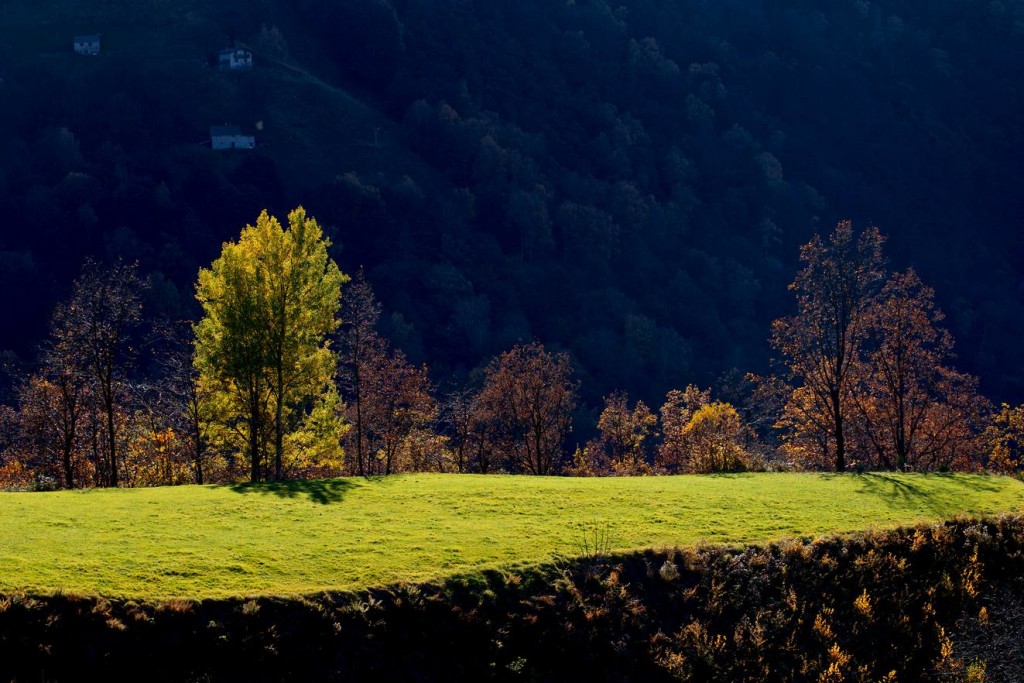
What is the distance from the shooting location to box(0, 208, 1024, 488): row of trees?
1857 inches

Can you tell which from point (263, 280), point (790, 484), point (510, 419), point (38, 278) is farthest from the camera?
point (38, 278)

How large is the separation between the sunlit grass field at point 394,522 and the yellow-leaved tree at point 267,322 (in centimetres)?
839

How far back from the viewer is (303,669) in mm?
24734

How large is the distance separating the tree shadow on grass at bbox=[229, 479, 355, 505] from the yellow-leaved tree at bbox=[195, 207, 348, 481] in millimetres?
6496

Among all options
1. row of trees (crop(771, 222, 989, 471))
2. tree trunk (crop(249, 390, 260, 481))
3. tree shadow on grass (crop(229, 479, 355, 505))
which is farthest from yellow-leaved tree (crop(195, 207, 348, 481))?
row of trees (crop(771, 222, 989, 471))

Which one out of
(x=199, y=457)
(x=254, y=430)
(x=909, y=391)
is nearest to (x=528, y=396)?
(x=199, y=457)

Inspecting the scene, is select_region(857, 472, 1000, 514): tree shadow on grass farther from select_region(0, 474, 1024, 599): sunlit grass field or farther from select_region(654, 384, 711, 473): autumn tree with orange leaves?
select_region(654, 384, 711, 473): autumn tree with orange leaves

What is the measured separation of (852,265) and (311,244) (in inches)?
1201

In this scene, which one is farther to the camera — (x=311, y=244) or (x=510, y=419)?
(x=510, y=419)

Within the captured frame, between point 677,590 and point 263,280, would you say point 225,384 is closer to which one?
point 263,280

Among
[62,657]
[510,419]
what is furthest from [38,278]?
[62,657]

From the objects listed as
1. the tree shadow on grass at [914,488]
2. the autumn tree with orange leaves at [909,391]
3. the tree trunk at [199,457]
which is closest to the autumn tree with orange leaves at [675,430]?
the autumn tree with orange leaves at [909,391]

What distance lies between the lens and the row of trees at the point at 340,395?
1857 inches

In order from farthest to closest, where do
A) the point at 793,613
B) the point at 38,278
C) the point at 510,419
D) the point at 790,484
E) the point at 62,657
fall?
the point at 38,278 → the point at 510,419 → the point at 790,484 → the point at 793,613 → the point at 62,657
